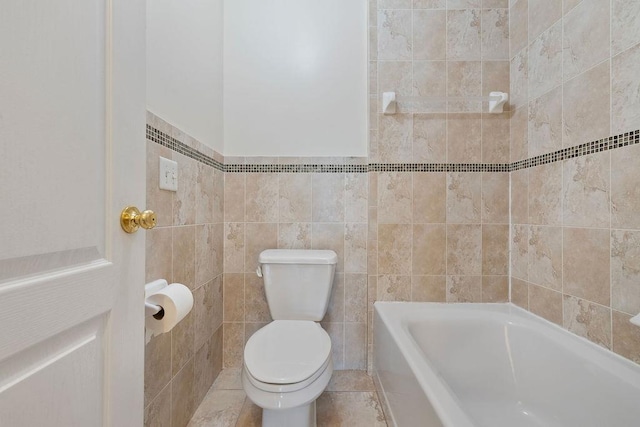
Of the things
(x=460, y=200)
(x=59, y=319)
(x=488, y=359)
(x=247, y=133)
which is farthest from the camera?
(x=247, y=133)

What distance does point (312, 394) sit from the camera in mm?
1057

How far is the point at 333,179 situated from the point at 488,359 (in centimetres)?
119

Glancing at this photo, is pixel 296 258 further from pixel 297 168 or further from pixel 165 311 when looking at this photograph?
pixel 165 311

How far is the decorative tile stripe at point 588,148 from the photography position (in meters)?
1.01

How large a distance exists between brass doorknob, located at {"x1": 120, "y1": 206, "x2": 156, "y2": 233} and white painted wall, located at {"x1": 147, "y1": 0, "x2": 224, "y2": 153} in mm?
643

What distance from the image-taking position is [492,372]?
135 cm

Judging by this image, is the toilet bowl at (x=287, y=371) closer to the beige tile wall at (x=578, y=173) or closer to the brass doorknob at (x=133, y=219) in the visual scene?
the brass doorknob at (x=133, y=219)

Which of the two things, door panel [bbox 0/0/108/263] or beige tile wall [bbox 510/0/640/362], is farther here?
beige tile wall [bbox 510/0/640/362]

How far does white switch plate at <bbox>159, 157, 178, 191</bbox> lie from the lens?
3.64 feet

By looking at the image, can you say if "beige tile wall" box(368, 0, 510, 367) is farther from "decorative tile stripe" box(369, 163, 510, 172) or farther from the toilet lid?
the toilet lid

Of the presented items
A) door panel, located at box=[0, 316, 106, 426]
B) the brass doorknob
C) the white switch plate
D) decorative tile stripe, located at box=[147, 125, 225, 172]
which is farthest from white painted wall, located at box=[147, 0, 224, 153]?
door panel, located at box=[0, 316, 106, 426]

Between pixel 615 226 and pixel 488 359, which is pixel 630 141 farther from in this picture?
pixel 488 359

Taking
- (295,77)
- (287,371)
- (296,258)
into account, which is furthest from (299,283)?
(295,77)

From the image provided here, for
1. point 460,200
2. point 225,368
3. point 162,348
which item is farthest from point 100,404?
point 460,200
